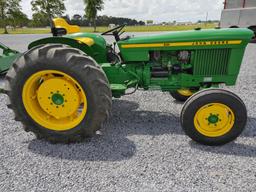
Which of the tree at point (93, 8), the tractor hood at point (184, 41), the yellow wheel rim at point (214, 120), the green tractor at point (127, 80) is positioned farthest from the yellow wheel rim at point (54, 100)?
the tree at point (93, 8)

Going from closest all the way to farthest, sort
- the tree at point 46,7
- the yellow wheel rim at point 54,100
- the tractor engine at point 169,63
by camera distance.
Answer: the yellow wheel rim at point 54,100 < the tractor engine at point 169,63 < the tree at point 46,7

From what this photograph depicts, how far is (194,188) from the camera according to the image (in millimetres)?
2357

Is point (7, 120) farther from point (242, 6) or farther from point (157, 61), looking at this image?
point (242, 6)

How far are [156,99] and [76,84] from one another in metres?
2.13

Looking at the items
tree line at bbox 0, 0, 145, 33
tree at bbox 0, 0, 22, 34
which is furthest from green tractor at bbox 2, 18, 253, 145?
tree at bbox 0, 0, 22, 34

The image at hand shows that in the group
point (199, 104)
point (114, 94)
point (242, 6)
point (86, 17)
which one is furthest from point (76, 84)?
point (86, 17)

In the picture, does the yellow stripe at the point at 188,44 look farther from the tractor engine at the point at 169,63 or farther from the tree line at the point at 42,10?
the tree line at the point at 42,10

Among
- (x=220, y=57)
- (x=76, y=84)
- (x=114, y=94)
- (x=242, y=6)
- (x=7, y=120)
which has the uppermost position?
(x=242, y=6)

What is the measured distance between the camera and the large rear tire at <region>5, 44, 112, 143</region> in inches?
117

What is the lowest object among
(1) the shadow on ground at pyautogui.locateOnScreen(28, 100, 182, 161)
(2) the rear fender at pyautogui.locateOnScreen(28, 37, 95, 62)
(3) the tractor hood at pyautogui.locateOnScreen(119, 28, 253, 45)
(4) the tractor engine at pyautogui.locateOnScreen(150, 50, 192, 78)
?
(1) the shadow on ground at pyautogui.locateOnScreen(28, 100, 182, 161)

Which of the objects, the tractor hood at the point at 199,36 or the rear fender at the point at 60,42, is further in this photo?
the rear fender at the point at 60,42

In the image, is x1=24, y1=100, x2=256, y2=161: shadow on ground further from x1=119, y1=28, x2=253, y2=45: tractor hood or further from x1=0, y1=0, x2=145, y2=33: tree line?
x1=0, y1=0, x2=145, y2=33: tree line

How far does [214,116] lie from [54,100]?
2073 millimetres

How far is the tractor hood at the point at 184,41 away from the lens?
3.21 meters
